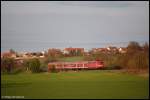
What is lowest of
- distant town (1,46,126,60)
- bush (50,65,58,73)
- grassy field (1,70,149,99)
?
grassy field (1,70,149,99)

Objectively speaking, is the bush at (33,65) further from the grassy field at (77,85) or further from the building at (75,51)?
the building at (75,51)

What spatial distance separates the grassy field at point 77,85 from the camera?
424cm

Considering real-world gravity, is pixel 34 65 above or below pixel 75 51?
below

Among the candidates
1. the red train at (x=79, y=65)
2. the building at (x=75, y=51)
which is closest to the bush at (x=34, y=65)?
the red train at (x=79, y=65)

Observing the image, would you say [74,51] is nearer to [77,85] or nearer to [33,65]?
[77,85]

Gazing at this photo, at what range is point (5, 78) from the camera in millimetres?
4395

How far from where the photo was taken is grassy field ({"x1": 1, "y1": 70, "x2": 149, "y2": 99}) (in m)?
4.24

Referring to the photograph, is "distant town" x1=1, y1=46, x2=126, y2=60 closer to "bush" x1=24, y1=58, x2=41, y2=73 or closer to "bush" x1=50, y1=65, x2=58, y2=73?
"bush" x1=24, y1=58, x2=41, y2=73

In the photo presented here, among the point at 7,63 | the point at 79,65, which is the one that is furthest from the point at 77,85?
the point at 7,63

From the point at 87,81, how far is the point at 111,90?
0.32 m

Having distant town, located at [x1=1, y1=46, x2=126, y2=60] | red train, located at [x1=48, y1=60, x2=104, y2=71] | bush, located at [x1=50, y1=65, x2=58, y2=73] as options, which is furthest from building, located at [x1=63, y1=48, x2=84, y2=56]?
bush, located at [x1=50, y1=65, x2=58, y2=73]

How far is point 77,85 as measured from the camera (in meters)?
4.34

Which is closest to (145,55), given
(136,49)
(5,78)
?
(136,49)

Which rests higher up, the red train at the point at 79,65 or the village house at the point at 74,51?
the village house at the point at 74,51
